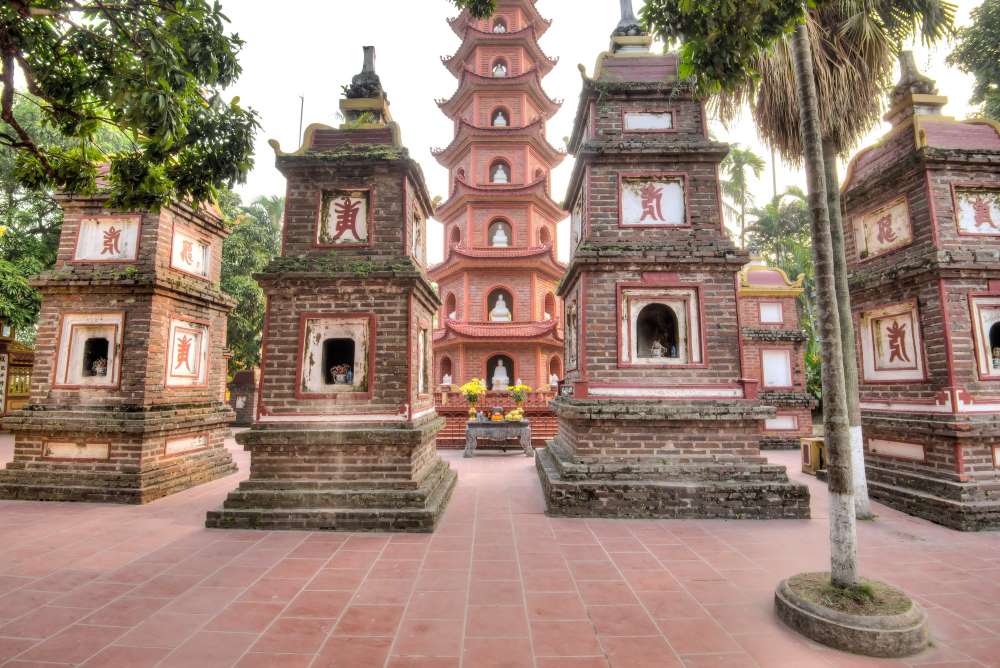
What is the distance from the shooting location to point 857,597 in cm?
356

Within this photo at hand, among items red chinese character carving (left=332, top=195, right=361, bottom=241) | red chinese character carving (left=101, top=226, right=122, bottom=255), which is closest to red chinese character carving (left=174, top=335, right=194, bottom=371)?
red chinese character carving (left=101, top=226, right=122, bottom=255)

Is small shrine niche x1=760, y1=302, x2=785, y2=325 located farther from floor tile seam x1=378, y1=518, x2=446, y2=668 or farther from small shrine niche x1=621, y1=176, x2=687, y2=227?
floor tile seam x1=378, y1=518, x2=446, y2=668

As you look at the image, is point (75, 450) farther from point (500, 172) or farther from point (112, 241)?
point (500, 172)

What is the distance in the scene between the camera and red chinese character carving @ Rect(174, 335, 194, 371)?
849 cm

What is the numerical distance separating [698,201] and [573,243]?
2.44 meters

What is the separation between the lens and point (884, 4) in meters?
7.33

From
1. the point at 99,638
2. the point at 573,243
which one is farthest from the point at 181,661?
the point at 573,243

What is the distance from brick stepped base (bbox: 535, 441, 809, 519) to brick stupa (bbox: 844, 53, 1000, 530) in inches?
77.8

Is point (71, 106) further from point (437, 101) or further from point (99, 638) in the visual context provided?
point (437, 101)

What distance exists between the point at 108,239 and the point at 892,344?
12.7 metres

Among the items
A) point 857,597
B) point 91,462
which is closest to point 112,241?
point 91,462

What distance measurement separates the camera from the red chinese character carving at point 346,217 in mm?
6910

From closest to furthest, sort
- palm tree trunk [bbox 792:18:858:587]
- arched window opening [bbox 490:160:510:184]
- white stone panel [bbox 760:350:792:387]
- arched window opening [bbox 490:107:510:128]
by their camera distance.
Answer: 1. palm tree trunk [bbox 792:18:858:587]
2. white stone panel [bbox 760:350:792:387]
3. arched window opening [bbox 490:160:510:184]
4. arched window opening [bbox 490:107:510:128]

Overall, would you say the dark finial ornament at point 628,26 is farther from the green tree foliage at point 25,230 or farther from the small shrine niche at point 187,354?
the green tree foliage at point 25,230
